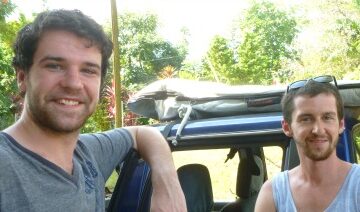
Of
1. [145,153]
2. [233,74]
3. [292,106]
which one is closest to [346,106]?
[292,106]

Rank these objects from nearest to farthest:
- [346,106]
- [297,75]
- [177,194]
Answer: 1. [177,194]
2. [346,106]
3. [297,75]

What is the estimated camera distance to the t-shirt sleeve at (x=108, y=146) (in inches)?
81.2

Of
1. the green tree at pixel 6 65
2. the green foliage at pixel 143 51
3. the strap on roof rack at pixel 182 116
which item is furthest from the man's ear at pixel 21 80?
the green foliage at pixel 143 51

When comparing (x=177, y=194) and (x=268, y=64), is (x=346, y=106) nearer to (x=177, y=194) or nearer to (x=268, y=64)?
(x=177, y=194)

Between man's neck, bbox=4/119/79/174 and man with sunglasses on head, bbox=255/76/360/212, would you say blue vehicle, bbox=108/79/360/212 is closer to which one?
man with sunglasses on head, bbox=255/76/360/212

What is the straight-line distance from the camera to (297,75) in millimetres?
20656

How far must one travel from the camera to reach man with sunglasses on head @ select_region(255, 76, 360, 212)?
2.12m

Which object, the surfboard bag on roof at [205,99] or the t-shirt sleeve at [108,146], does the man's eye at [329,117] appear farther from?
the t-shirt sleeve at [108,146]

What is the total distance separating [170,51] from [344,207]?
45.3 metres

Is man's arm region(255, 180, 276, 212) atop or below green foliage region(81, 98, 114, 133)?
atop

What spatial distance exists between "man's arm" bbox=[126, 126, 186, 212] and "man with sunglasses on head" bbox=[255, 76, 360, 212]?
44 cm

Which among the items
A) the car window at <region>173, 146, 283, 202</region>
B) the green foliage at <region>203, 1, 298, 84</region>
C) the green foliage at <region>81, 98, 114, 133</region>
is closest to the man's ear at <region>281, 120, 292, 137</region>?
the car window at <region>173, 146, 283, 202</region>

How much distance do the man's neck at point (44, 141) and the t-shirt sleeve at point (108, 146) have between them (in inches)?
9.2

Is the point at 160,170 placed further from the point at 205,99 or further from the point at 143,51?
the point at 143,51
